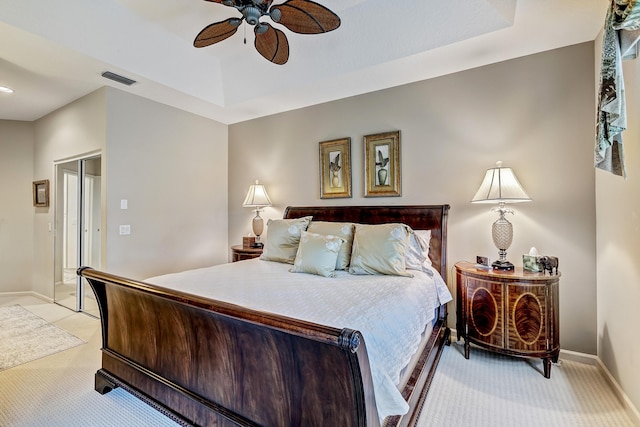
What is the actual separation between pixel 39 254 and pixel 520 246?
6.34 meters

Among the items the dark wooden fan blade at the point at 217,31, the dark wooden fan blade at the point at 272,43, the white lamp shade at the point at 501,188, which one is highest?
the dark wooden fan blade at the point at 217,31

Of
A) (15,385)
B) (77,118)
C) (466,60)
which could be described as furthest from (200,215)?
(466,60)

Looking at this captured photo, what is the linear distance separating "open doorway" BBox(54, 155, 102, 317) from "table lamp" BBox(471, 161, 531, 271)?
→ 162 inches

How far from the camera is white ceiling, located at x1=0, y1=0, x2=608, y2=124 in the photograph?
229cm

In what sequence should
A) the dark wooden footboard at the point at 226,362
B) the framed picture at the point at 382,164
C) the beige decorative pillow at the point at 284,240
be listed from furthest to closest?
1. the framed picture at the point at 382,164
2. the beige decorative pillow at the point at 284,240
3. the dark wooden footboard at the point at 226,362

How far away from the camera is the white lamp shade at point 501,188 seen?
2.47 meters

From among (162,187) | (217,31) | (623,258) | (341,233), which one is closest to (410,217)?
(341,233)

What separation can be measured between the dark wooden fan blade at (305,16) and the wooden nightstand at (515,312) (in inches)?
84.8

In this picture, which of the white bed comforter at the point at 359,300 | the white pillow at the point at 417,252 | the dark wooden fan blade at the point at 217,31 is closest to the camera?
the white bed comforter at the point at 359,300

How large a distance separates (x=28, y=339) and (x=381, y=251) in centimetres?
355

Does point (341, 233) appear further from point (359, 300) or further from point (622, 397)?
point (622, 397)

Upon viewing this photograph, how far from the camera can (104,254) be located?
3307 mm

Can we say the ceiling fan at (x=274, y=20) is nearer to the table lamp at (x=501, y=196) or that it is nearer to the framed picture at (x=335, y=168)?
the framed picture at (x=335, y=168)

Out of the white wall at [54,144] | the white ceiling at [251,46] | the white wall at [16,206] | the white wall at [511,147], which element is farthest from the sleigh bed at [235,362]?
the white wall at [16,206]
